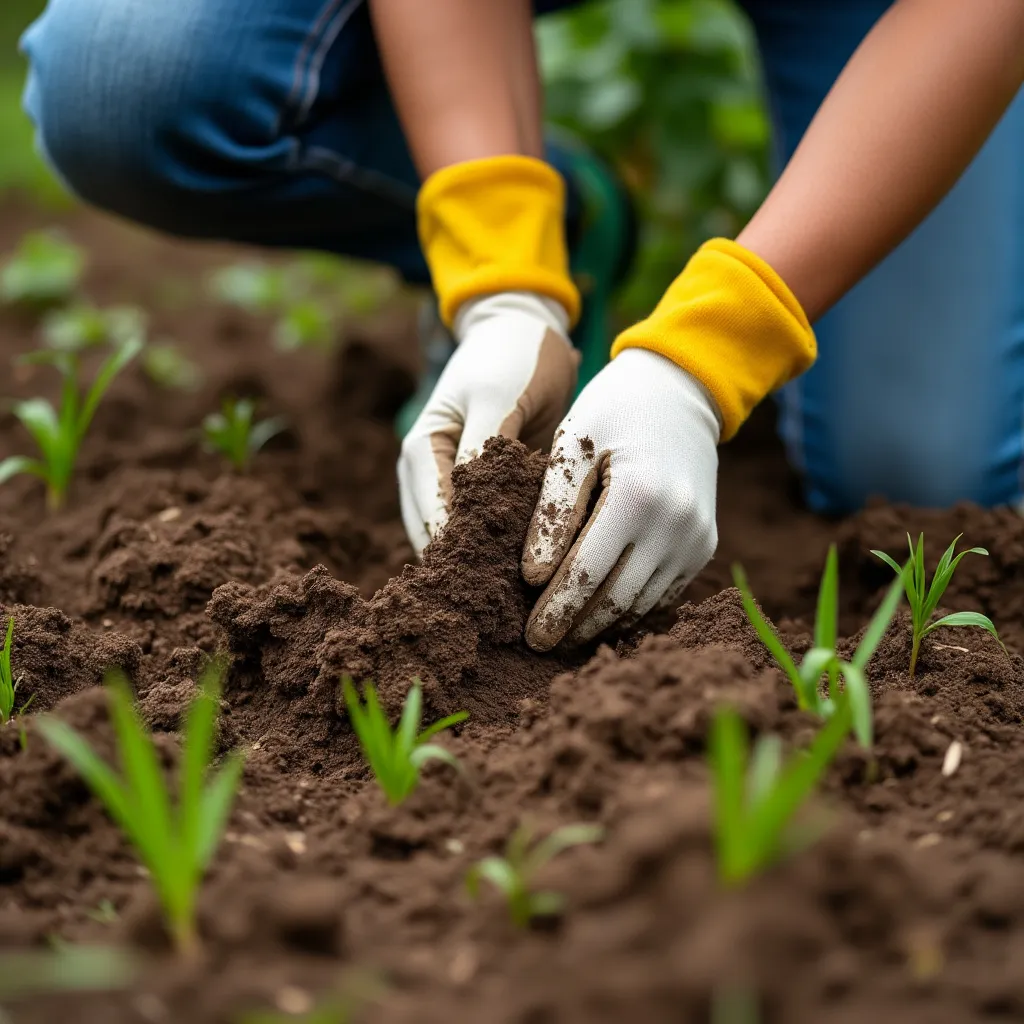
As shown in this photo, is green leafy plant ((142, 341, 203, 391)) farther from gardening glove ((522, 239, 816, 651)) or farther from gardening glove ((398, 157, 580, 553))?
gardening glove ((522, 239, 816, 651))

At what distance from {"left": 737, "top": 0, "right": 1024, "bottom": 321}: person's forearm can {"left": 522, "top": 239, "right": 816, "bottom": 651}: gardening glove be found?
7 centimetres

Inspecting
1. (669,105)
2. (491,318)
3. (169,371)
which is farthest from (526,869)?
(669,105)

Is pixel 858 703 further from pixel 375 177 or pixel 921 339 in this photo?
pixel 375 177

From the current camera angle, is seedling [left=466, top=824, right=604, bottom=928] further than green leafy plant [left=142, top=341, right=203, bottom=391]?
No

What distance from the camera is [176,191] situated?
227cm

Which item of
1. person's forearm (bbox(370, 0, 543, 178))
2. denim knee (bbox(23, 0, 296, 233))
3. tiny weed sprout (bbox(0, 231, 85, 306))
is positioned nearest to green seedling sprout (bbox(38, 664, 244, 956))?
person's forearm (bbox(370, 0, 543, 178))

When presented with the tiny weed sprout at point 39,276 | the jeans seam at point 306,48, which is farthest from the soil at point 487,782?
the tiny weed sprout at point 39,276

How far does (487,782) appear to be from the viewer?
1202 millimetres

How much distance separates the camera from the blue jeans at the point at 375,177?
2150 millimetres

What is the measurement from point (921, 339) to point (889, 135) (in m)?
0.84

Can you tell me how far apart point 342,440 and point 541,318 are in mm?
813

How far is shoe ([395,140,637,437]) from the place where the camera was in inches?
104

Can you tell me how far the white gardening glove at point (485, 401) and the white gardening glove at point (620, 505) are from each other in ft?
0.56

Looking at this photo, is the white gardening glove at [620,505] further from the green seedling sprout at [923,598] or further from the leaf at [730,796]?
the leaf at [730,796]
